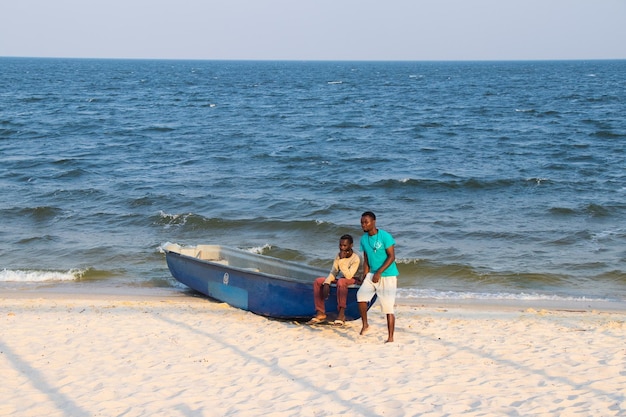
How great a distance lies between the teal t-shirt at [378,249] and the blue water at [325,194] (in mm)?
4277

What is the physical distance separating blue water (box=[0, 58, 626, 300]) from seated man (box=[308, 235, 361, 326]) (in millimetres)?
3682

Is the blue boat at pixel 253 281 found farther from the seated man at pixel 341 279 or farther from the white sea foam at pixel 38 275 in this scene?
the white sea foam at pixel 38 275

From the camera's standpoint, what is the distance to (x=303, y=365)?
7926mm

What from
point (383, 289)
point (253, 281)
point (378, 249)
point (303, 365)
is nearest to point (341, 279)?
point (383, 289)

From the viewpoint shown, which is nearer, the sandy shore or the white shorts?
the sandy shore

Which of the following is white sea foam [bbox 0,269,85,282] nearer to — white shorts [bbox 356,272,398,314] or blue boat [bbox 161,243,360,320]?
blue boat [bbox 161,243,360,320]

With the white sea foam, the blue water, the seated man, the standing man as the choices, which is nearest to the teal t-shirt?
the standing man

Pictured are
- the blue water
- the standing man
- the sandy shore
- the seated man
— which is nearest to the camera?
the sandy shore

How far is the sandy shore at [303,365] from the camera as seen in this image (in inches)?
265

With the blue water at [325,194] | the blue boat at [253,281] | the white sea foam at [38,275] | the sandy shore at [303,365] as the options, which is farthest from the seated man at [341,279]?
the white sea foam at [38,275]


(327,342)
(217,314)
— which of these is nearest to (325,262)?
(217,314)

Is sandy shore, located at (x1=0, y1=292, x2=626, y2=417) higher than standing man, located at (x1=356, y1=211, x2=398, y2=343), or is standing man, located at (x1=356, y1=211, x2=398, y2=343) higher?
standing man, located at (x1=356, y1=211, x2=398, y2=343)

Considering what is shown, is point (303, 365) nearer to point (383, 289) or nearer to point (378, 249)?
point (383, 289)

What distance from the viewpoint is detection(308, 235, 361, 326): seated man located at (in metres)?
9.23
